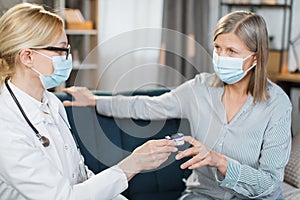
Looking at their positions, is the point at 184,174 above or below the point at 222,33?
below

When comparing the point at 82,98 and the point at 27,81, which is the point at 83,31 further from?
the point at 27,81

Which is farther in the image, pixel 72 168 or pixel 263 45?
pixel 263 45

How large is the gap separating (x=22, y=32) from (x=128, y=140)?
648 millimetres

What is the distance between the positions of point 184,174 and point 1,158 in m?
1.09

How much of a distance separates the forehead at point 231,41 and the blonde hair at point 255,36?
1 centimetres

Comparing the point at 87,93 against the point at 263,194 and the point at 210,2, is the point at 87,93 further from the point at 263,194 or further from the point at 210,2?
the point at 210,2

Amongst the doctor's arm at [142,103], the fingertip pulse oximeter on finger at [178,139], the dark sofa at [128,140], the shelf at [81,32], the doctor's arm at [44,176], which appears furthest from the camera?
the shelf at [81,32]

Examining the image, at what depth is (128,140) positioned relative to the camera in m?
1.97

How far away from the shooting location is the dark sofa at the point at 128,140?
187 cm

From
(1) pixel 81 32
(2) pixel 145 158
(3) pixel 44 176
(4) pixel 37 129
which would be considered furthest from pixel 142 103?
(1) pixel 81 32

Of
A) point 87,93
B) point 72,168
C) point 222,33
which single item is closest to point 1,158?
point 72,168

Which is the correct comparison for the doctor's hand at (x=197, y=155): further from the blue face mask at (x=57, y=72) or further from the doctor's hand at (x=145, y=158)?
the blue face mask at (x=57, y=72)

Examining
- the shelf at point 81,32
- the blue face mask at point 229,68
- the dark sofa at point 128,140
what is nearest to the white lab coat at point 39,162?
the dark sofa at point 128,140

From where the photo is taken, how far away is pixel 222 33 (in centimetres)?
195
